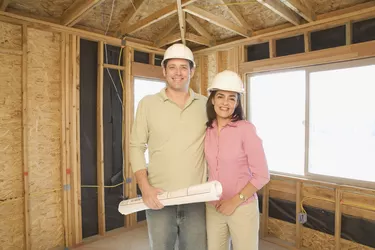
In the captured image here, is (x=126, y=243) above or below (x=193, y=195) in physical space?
below

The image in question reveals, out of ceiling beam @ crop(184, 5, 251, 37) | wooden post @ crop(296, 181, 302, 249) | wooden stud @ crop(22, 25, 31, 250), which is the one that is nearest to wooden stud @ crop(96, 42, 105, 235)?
wooden stud @ crop(22, 25, 31, 250)

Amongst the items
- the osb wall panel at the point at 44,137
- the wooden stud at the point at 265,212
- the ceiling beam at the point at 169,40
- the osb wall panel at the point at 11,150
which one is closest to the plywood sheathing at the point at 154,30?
the ceiling beam at the point at 169,40

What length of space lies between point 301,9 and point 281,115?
1294 mm

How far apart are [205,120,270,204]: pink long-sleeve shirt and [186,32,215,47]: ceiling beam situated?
2420 mm

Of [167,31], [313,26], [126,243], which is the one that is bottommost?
[126,243]

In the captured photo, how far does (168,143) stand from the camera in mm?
1567

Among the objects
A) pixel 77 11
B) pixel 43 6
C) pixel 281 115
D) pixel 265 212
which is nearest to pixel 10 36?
pixel 43 6

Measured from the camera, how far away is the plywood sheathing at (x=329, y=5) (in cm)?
275

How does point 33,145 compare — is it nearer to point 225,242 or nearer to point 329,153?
point 225,242

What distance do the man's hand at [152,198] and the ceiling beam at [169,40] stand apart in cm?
270

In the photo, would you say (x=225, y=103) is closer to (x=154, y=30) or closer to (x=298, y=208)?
Result: (x=298, y=208)

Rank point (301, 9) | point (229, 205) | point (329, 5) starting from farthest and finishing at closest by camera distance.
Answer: point (329, 5), point (301, 9), point (229, 205)

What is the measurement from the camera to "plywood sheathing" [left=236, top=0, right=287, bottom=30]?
10.6 ft

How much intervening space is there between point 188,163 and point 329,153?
2.21m
